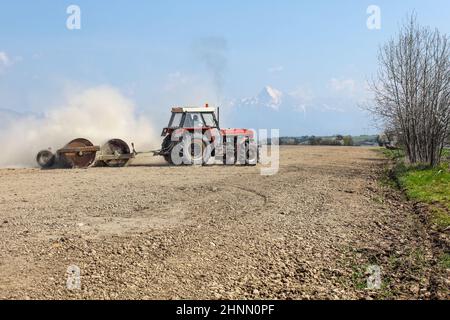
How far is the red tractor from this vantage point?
18547 mm

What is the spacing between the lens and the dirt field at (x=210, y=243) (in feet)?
15.7

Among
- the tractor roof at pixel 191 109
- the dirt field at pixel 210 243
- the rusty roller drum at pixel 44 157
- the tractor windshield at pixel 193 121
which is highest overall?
the tractor roof at pixel 191 109

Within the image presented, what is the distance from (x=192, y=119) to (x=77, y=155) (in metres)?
4.70

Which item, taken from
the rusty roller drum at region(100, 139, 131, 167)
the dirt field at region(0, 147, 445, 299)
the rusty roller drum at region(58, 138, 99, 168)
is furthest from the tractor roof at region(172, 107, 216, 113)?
the dirt field at region(0, 147, 445, 299)

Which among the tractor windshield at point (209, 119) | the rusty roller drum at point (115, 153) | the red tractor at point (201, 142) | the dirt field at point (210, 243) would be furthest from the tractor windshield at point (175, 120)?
the dirt field at point (210, 243)

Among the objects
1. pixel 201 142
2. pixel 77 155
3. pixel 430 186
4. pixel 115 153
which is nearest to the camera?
pixel 430 186

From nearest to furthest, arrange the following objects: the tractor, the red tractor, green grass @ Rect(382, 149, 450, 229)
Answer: green grass @ Rect(382, 149, 450, 229) < the tractor < the red tractor

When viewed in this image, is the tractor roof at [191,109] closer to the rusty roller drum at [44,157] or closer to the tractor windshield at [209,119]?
the tractor windshield at [209,119]

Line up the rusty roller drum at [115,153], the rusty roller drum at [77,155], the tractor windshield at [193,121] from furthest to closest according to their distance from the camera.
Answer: the tractor windshield at [193,121] → the rusty roller drum at [115,153] → the rusty roller drum at [77,155]

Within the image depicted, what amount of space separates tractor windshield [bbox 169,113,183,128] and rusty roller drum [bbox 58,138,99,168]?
308 cm

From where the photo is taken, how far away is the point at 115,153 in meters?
19.0

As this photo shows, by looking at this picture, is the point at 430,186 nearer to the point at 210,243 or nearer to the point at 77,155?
the point at 210,243

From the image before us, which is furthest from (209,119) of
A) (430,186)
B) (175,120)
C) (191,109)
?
(430,186)

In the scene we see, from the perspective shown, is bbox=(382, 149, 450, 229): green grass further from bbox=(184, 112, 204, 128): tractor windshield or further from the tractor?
bbox=(184, 112, 204, 128): tractor windshield
